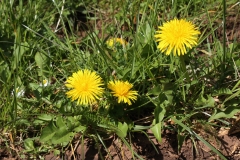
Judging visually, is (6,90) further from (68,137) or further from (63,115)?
(68,137)

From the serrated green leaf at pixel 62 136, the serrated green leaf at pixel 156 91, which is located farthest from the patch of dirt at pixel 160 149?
the serrated green leaf at pixel 156 91

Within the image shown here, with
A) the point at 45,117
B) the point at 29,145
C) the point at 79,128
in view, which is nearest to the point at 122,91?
the point at 79,128

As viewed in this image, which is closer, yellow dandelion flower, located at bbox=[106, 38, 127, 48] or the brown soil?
the brown soil

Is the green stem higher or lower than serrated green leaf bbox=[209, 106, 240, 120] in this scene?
higher

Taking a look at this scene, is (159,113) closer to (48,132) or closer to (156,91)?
(156,91)

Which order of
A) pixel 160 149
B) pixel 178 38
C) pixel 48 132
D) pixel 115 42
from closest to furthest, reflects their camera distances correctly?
pixel 178 38 < pixel 48 132 < pixel 160 149 < pixel 115 42

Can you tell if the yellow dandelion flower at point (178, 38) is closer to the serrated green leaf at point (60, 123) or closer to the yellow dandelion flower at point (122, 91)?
the yellow dandelion flower at point (122, 91)

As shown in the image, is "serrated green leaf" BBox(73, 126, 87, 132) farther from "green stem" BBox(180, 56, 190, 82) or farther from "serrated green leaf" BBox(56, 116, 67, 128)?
"green stem" BBox(180, 56, 190, 82)

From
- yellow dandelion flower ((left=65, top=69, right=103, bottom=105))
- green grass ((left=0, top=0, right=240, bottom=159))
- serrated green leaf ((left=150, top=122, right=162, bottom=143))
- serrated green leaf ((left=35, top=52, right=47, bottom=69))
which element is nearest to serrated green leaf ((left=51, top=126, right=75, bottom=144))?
green grass ((left=0, top=0, right=240, bottom=159))
